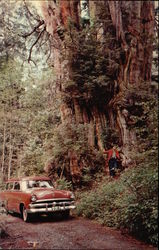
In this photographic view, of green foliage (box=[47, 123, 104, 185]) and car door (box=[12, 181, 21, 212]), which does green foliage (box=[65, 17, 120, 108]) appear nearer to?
green foliage (box=[47, 123, 104, 185])

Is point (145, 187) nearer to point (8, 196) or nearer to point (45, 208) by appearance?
point (45, 208)

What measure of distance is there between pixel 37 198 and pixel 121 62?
954 cm

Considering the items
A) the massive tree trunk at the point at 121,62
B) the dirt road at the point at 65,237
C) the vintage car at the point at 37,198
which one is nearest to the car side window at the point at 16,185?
the vintage car at the point at 37,198

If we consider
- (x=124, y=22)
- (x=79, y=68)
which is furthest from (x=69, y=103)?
(x=124, y=22)

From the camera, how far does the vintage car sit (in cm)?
1033

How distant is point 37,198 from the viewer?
33.8ft

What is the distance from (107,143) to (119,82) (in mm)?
3518

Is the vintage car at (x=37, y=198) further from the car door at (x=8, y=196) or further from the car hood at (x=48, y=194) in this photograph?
the car door at (x=8, y=196)

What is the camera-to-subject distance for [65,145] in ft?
53.1

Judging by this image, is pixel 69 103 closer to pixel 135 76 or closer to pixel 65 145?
pixel 65 145

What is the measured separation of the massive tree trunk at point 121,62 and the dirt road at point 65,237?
591cm

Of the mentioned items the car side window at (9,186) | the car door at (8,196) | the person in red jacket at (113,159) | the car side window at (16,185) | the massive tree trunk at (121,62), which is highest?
the massive tree trunk at (121,62)

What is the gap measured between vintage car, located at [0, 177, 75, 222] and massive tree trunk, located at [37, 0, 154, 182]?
409 cm

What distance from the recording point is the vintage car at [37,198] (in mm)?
10328
